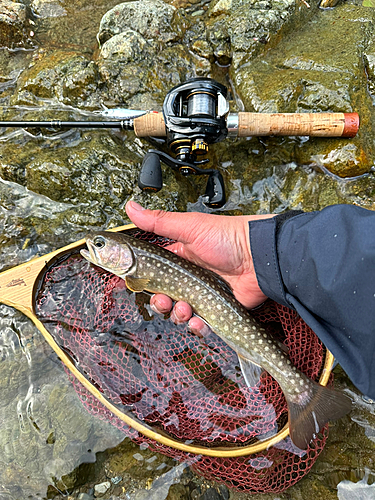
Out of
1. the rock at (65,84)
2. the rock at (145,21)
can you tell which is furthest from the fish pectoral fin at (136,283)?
the rock at (145,21)

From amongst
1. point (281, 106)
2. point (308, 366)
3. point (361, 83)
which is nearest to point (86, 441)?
point (308, 366)

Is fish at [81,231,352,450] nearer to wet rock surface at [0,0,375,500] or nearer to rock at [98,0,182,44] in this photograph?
wet rock surface at [0,0,375,500]

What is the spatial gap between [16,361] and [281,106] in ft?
11.8

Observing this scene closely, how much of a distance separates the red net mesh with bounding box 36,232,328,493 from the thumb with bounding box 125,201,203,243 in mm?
327

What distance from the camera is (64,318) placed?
9.59 ft

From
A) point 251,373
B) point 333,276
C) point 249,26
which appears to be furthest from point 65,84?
point 251,373

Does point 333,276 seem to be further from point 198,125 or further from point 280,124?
point 280,124

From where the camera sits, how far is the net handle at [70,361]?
228cm

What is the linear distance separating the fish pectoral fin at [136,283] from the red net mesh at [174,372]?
203 millimetres

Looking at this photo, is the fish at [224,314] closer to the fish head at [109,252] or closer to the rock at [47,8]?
the fish head at [109,252]

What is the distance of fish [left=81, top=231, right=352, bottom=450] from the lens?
234 cm

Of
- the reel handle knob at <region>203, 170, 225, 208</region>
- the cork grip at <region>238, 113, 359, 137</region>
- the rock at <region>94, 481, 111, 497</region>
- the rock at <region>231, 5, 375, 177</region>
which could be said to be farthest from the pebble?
the rock at <region>231, 5, 375, 177</region>

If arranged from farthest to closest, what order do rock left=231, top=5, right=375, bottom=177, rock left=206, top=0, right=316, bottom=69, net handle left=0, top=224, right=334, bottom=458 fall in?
rock left=206, top=0, right=316, bottom=69, rock left=231, top=5, right=375, bottom=177, net handle left=0, top=224, right=334, bottom=458

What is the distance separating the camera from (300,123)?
3053 millimetres
